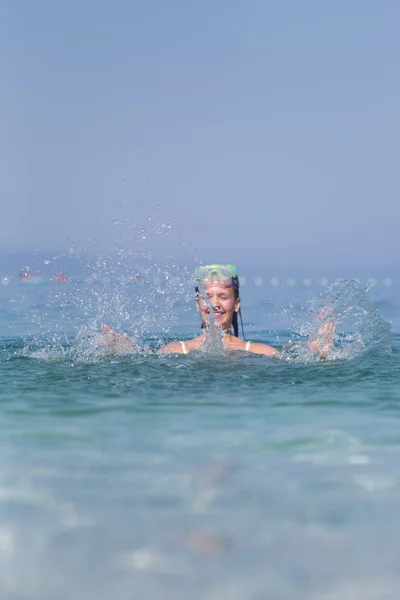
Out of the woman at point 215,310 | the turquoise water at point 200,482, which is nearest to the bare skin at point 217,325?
the woman at point 215,310

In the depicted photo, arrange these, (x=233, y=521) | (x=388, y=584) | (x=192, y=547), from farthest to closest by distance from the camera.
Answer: (x=233, y=521)
(x=192, y=547)
(x=388, y=584)

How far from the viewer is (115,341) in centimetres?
863

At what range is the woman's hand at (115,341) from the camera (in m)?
8.49

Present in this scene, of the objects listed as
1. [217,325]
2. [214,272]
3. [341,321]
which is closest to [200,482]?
[217,325]

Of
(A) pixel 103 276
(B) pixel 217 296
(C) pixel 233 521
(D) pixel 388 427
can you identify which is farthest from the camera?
(A) pixel 103 276

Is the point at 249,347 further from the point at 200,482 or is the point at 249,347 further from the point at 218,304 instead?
the point at 200,482

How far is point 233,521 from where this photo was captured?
13.0 feet

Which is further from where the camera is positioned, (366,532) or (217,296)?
(217,296)

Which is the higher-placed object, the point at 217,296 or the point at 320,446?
the point at 217,296

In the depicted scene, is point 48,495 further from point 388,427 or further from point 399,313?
point 399,313

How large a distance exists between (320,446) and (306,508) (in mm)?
998

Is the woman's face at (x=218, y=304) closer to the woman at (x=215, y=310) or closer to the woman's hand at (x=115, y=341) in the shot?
the woman at (x=215, y=310)

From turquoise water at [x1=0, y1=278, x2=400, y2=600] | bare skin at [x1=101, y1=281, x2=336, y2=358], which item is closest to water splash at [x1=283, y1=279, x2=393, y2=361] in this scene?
bare skin at [x1=101, y1=281, x2=336, y2=358]

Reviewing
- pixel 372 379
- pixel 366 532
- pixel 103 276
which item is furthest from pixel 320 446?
pixel 103 276
